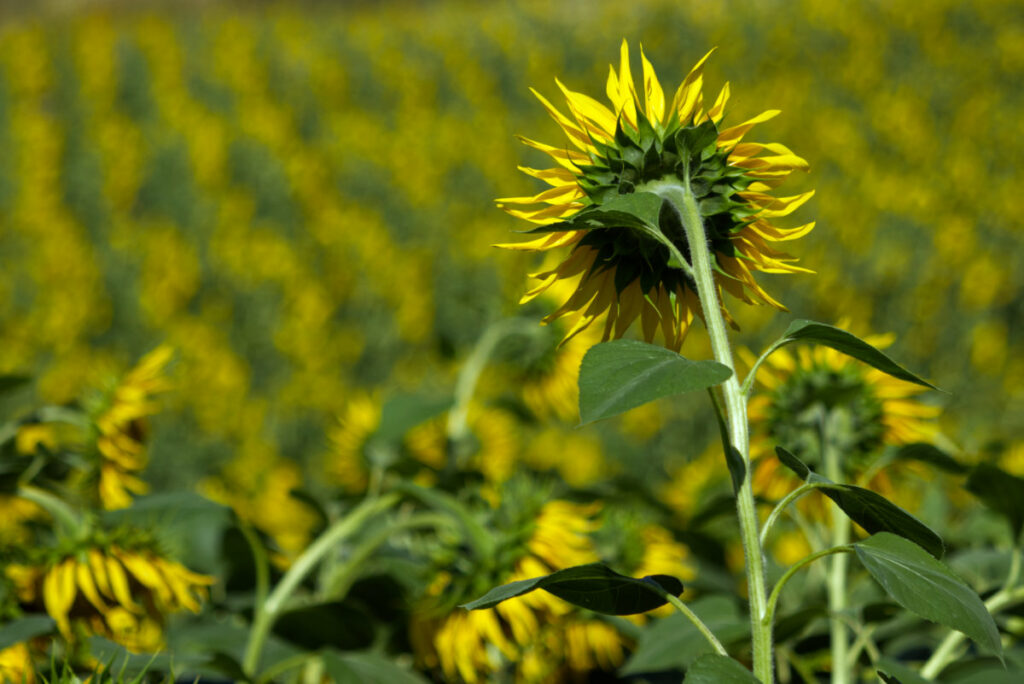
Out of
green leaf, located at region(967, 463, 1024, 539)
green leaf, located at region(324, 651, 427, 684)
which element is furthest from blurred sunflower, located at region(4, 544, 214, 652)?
green leaf, located at region(967, 463, 1024, 539)

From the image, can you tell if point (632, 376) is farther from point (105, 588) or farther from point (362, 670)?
point (105, 588)

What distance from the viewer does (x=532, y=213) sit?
54 centimetres

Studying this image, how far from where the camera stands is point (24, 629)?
0.62m

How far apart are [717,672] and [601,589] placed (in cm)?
8

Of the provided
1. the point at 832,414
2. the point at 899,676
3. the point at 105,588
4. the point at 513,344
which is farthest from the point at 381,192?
the point at 899,676

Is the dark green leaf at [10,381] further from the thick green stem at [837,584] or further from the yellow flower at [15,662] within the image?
the thick green stem at [837,584]

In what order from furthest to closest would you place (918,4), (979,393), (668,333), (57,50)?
(918,4) → (57,50) → (979,393) → (668,333)

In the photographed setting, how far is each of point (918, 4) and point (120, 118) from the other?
5735 mm

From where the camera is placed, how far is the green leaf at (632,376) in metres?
0.38

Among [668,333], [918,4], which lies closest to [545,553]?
[668,333]

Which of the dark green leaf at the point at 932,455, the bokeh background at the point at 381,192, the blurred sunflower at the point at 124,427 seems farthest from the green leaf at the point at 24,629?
the bokeh background at the point at 381,192

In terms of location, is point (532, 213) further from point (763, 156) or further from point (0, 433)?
point (0, 433)

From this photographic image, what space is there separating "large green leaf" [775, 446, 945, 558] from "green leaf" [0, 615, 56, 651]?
1.57ft

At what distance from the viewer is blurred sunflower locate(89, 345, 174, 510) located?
91cm
